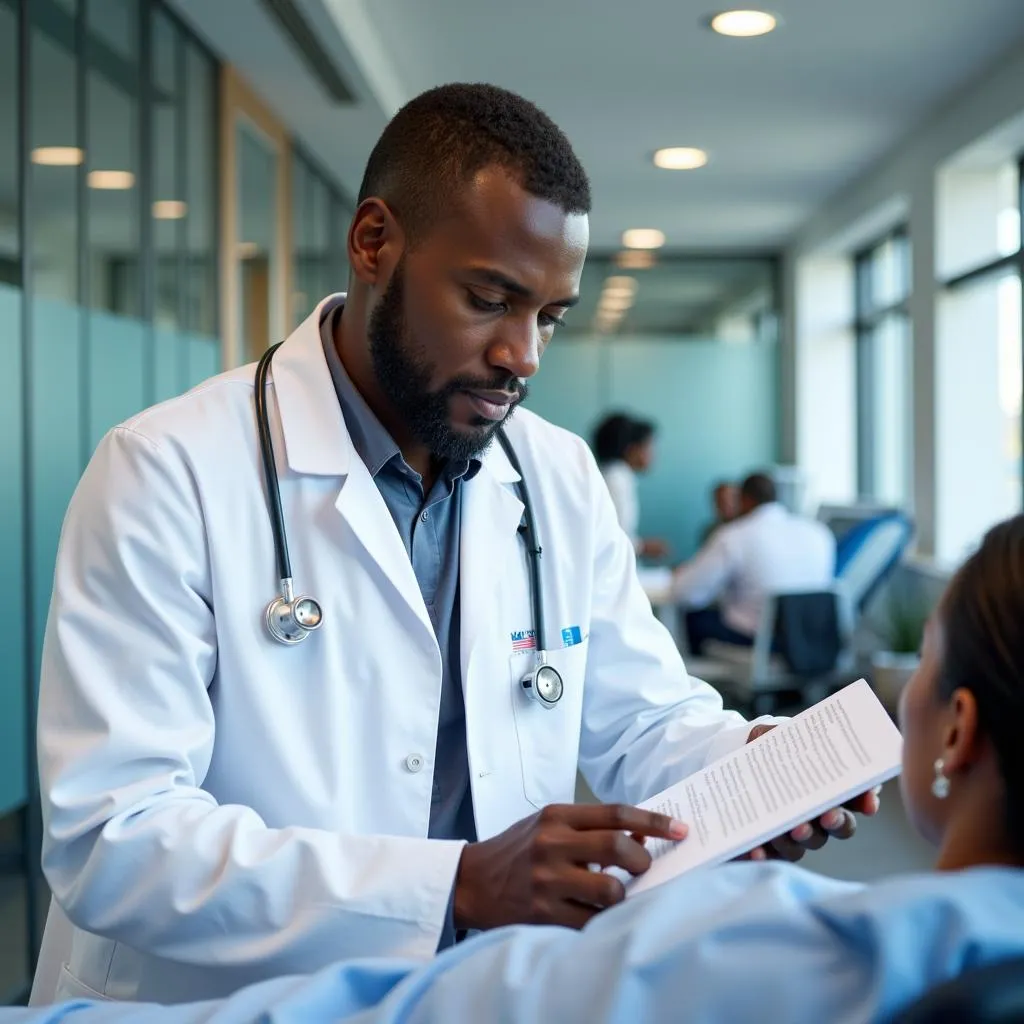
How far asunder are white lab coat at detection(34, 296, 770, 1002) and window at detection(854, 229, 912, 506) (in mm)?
6396

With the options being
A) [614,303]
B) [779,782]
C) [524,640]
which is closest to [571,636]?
[524,640]

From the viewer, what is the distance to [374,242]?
148 cm

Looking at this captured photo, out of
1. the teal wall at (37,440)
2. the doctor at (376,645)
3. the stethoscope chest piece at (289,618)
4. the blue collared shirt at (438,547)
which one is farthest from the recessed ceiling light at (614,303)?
the stethoscope chest piece at (289,618)

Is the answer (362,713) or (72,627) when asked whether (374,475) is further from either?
(72,627)

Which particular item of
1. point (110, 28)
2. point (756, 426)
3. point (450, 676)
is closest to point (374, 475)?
point (450, 676)

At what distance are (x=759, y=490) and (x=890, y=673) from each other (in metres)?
1.02

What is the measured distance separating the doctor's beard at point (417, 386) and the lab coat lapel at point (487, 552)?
0.08 m

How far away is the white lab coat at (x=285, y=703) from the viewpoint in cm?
113

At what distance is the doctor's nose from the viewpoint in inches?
55.0

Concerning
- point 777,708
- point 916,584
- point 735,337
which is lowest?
point 777,708

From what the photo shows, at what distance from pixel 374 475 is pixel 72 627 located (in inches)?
15.6

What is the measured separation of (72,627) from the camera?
3.96 ft

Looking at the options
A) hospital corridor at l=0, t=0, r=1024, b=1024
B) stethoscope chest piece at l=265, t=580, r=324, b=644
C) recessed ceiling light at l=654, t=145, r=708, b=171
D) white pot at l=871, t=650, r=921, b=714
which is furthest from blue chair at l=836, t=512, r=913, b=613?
stethoscope chest piece at l=265, t=580, r=324, b=644

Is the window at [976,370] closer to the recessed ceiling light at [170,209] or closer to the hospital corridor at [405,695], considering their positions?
the recessed ceiling light at [170,209]
